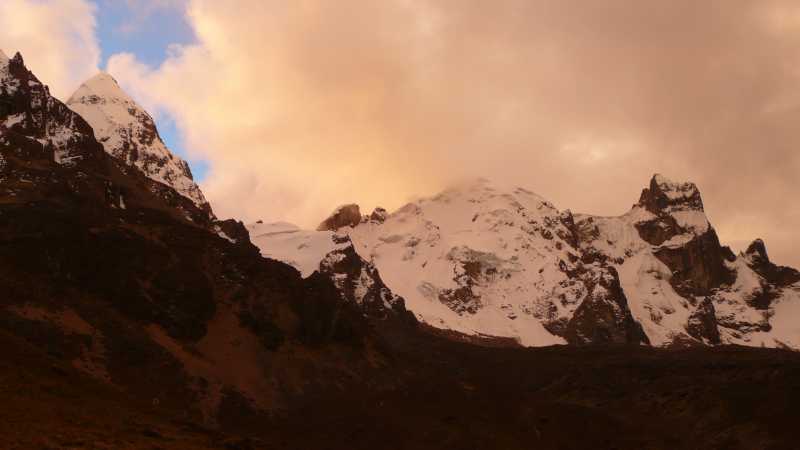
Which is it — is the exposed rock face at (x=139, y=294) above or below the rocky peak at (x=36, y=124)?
below

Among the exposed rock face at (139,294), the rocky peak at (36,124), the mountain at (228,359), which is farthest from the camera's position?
the rocky peak at (36,124)

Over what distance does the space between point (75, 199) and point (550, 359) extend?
339 ft

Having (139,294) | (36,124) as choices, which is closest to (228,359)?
(139,294)

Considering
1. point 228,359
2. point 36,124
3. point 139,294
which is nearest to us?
point 139,294

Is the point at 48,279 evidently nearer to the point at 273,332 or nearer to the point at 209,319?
the point at 209,319

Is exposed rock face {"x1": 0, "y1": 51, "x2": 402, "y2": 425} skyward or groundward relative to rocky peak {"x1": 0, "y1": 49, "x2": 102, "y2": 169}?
groundward

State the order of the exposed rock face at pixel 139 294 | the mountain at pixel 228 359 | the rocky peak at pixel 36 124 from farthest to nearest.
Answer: the rocky peak at pixel 36 124
the exposed rock face at pixel 139 294
the mountain at pixel 228 359

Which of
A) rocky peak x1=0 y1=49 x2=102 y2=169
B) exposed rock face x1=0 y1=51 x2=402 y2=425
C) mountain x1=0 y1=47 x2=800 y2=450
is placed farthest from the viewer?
rocky peak x1=0 y1=49 x2=102 y2=169

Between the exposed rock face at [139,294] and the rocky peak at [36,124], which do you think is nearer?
the exposed rock face at [139,294]

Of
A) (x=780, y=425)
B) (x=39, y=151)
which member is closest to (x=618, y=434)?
(x=780, y=425)

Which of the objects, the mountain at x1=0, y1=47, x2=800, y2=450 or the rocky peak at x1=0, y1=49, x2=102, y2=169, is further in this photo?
the rocky peak at x1=0, y1=49, x2=102, y2=169

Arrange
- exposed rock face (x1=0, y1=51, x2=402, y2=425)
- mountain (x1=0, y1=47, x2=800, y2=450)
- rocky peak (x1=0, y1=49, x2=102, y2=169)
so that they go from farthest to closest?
rocky peak (x1=0, y1=49, x2=102, y2=169)
exposed rock face (x1=0, y1=51, x2=402, y2=425)
mountain (x1=0, y1=47, x2=800, y2=450)

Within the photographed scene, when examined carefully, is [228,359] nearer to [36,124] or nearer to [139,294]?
[139,294]

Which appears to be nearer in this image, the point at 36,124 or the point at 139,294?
the point at 139,294
